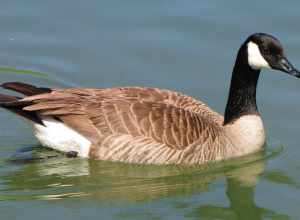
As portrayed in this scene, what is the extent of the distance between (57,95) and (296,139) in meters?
2.71

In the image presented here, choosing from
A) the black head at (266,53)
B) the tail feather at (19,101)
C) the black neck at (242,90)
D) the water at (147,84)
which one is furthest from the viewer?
the black neck at (242,90)

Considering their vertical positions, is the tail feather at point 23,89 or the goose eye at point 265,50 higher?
the goose eye at point 265,50

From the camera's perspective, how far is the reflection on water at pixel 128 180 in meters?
8.10

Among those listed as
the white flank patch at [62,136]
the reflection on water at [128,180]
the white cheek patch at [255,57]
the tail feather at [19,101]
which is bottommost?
the reflection on water at [128,180]

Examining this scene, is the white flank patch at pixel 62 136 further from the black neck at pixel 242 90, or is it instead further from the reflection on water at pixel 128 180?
the black neck at pixel 242 90

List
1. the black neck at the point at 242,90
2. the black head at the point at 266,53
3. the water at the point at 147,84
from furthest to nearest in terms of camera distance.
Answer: the black neck at the point at 242,90 < the black head at the point at 266,53 < the water at the point at 147,84

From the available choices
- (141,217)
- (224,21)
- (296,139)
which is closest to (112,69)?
(224,21)

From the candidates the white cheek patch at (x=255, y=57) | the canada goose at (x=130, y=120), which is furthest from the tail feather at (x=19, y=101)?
the white cheek patch at (x=255, y=57)

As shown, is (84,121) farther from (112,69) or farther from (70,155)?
(112,69)

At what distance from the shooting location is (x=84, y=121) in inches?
342

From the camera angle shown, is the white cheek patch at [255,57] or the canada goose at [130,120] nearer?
the canada goose at [130,120]

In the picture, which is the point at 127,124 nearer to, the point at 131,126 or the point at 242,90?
the point at 131,126

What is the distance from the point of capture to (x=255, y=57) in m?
8.76

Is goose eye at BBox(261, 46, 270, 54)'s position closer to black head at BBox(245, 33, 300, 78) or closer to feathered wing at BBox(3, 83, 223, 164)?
black head at BBox(245, 33, 300, 78)
